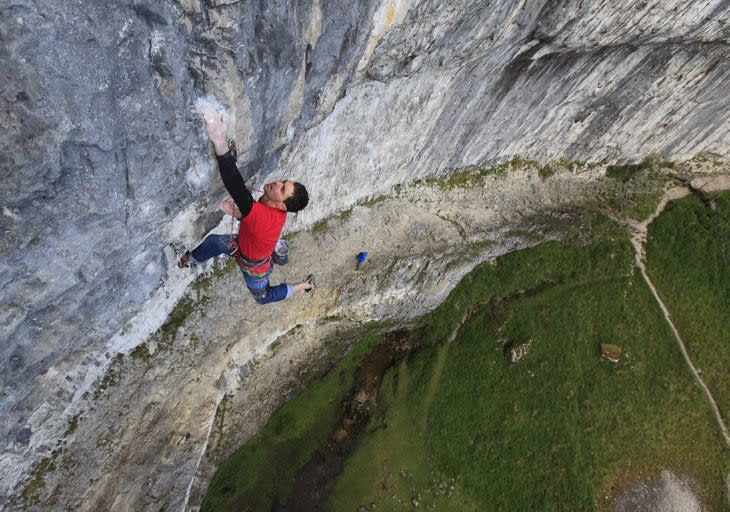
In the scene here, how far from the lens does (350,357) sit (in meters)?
19.4

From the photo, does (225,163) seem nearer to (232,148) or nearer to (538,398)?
(232,148)

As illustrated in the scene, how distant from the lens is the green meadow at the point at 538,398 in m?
17.7

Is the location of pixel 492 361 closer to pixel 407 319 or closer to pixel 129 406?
pixel 407 319

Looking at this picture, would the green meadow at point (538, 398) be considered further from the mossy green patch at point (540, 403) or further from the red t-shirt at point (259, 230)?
the red t-shirt at point (259, 230)

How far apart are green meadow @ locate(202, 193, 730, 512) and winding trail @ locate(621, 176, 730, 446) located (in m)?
0.31

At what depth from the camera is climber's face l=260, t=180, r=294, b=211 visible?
8867 millimetres

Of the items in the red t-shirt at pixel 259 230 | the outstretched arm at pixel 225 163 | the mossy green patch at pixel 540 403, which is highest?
the outstretched arm at pixel 225 163

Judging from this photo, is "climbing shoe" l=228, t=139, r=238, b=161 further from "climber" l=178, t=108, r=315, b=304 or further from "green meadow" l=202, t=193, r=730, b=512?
"green meadow" l=202, t=193, r=730, b=512

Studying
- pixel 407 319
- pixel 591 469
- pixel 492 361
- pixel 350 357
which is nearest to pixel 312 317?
pixel 350 357

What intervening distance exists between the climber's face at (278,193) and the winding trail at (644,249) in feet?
59.1

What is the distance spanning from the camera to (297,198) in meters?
8.86

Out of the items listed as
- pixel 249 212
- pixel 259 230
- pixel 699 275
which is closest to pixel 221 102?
pixel 249 212

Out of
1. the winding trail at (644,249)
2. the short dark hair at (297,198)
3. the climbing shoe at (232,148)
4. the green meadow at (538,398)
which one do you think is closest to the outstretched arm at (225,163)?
the climbing shoe at (232,148)

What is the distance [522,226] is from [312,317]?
996 centimetres
